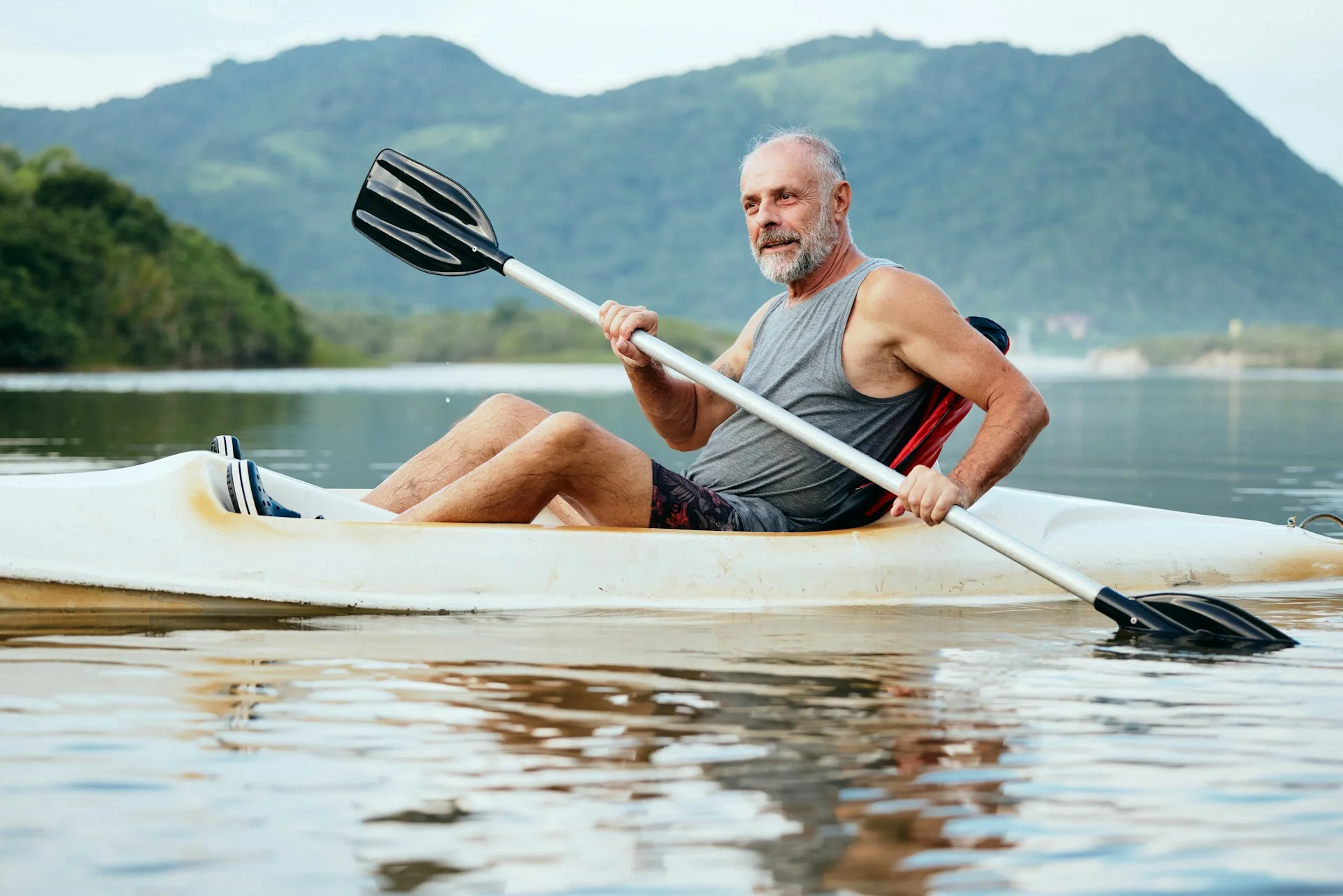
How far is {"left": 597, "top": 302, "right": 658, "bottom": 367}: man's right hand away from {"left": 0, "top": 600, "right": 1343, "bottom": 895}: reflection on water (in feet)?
2.83

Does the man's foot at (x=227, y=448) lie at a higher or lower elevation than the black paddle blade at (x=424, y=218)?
lower

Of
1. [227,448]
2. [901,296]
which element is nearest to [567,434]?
[901,296]

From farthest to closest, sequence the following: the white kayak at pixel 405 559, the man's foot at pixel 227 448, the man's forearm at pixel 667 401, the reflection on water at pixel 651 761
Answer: the man's foot at pixel 227 448, the man's forearm at pixel 667 401, the white kayak at pixel 405 559, the reflection on water at pixel 651 761

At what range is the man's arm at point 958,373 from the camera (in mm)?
4594

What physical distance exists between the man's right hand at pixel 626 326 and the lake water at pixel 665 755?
805mm

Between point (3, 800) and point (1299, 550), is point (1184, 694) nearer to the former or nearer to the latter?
point (1299, 550)

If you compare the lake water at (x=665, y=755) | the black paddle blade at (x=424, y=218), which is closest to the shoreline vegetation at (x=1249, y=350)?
the black paddle blade at (x=424, y=218)

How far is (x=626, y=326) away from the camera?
4.89 meters

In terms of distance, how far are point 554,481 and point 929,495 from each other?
3.76 ft

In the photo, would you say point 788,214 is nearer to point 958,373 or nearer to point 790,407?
point 790,407

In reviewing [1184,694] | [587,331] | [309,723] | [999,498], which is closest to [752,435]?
[999,498]

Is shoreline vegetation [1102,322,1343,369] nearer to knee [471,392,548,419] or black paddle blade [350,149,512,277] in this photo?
black paddle blade [350,149,512,277]

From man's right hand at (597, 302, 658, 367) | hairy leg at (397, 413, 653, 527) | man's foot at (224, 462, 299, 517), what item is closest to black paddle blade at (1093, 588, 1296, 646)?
hairy leg at (397, 413, 653, 527)

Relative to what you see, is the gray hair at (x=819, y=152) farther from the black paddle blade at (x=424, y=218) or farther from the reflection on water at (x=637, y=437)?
the reflection on water at (x=637, y=437)
